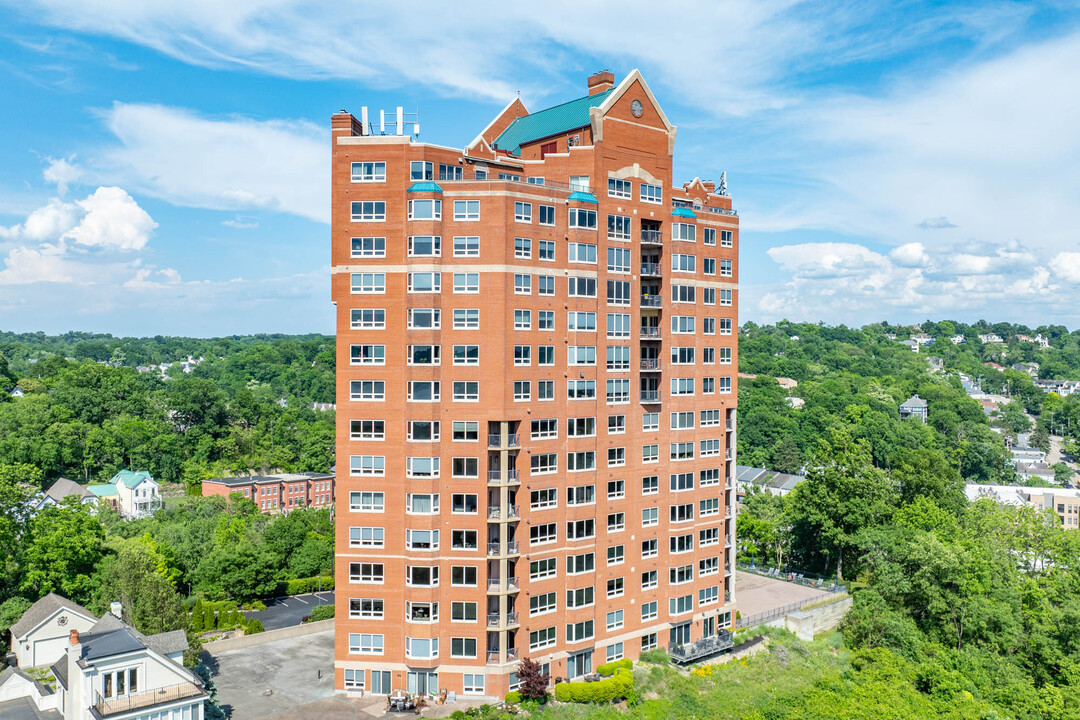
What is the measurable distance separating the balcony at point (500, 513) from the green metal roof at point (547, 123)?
97.5 feet

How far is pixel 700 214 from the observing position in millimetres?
60594

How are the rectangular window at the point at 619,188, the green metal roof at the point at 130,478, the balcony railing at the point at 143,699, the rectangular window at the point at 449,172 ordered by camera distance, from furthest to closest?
the green metal roof at the point at 130,478
the rectangular window at the point at 619,188
the rectangular window at the point at 449,172
the balcony railing at the point at 143,699

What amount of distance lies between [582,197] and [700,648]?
36.0 meters

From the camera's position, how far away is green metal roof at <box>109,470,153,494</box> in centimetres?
12100

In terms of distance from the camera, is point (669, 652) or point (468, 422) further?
point (669, 652)

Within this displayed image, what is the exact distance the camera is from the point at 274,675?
53.6 metres

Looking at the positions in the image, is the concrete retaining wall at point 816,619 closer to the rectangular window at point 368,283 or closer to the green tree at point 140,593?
the rectangular window at point 368,283

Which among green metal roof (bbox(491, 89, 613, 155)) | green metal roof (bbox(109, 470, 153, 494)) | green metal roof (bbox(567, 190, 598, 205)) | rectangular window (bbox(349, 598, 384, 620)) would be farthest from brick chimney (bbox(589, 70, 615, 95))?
green metal roof (bbox(109, 470, 153, 494))

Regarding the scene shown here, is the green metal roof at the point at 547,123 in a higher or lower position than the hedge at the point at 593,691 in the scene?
higher

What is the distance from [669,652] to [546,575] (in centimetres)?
1313

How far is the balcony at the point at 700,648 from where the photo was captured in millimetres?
55750

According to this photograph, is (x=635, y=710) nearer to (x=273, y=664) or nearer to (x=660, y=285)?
(x=273, y=664)

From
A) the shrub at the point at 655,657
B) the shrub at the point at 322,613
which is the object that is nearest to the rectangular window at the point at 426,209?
the shrub at the point at 655,657

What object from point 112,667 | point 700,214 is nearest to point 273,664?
point 112,667
